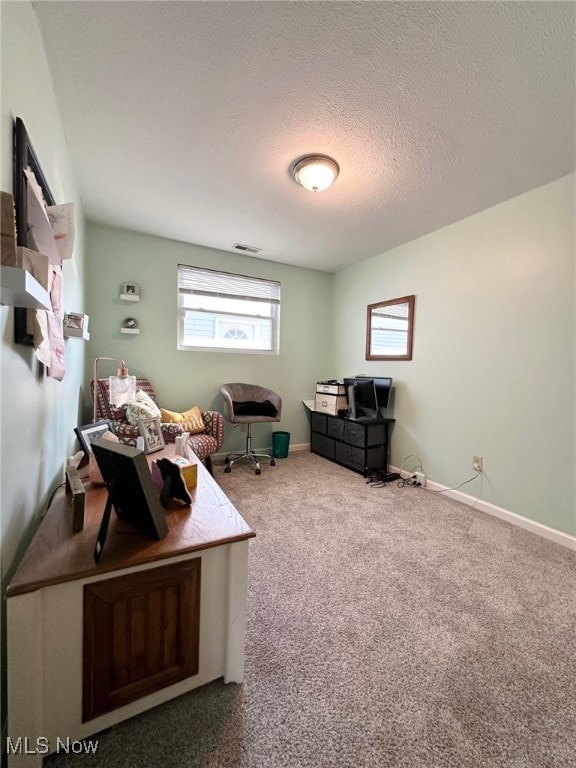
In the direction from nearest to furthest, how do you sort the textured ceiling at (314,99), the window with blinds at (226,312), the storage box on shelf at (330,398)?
the textured ceiling at (314,99), the window with blinds at (226,312), the storage box on shelf at (330,398)

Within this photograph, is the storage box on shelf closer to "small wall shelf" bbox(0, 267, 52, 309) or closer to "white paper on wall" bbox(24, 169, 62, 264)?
"white paper on wall" bbox(24, 169, 62, 264)

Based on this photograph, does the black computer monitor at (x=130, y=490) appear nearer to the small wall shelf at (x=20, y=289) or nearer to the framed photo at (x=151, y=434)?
the small wall shelf at (x=20, y=289)

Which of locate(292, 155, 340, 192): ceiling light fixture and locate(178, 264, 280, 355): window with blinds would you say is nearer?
locate(292, 155, 340, 192): ceiling light fixture

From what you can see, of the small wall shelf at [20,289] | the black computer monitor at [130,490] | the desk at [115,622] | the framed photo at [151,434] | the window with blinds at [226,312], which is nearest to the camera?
the small wall shelf at [20,289]

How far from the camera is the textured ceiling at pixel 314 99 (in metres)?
1.16

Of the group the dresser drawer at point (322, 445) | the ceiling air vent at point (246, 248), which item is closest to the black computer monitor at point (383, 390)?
the dresser drawer at point (322, 445)

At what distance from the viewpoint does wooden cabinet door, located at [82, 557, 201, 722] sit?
83 cm

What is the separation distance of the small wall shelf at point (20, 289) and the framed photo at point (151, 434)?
1083 mm

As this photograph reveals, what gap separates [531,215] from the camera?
7.16ft

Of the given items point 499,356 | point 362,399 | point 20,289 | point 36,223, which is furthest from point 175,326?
point 499,356

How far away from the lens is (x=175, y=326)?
11.0ft

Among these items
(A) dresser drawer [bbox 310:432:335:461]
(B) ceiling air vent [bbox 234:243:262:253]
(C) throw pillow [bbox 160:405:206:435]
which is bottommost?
(A) dresser drawer [bbox 310:432:335:461]

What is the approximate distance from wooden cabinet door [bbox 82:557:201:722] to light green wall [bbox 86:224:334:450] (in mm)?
2510

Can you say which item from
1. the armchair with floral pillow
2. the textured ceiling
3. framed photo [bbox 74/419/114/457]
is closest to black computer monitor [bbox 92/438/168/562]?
framed photo [bbox 74/419/114/457]
